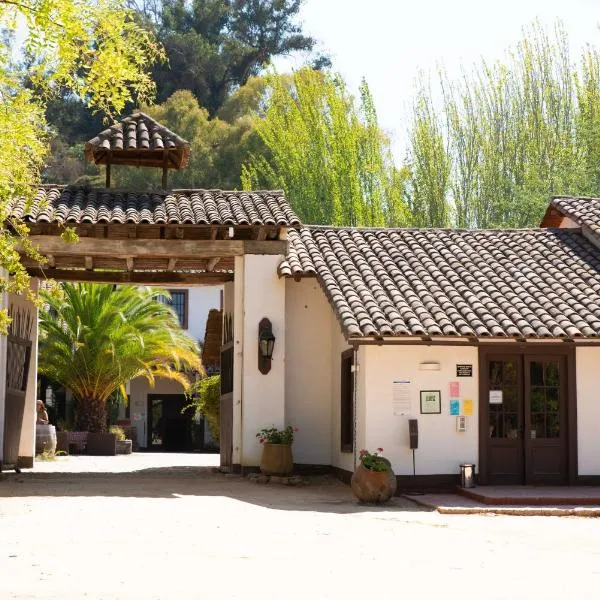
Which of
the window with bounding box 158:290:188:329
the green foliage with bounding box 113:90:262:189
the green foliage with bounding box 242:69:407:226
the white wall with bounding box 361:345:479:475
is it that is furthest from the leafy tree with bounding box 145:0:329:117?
the white wall with bounding box 361:345:479:475

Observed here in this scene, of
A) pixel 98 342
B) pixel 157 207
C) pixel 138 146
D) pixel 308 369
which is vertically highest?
pixel 138 146

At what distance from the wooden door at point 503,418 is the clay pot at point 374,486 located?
235 centimetres

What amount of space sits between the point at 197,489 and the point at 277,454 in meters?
1.70

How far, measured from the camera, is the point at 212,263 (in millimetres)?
20078

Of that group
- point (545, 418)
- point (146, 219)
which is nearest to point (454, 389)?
point (545, 418)

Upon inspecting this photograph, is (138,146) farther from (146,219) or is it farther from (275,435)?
(275,435)

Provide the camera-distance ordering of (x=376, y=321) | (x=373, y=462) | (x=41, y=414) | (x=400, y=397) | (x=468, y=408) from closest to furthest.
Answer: (x=373, y=462)
(x=376, y=321)
(x=400, y=397)
(x=468, y=408)
(x=41, y=414)

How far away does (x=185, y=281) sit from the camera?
2148 cm

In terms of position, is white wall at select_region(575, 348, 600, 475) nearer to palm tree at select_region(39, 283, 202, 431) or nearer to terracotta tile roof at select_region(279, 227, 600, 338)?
terracotta tile roof at select_region(279, 227, 600, 338)

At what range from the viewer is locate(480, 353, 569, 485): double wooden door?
1705 cm

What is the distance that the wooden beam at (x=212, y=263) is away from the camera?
19547mm

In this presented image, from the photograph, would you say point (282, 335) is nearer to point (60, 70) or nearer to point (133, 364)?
point (60, 70)

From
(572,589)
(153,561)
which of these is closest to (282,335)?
(153,561)

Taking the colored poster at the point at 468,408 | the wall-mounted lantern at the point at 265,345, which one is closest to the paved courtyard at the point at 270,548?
the colored poster at the point at 468,408
